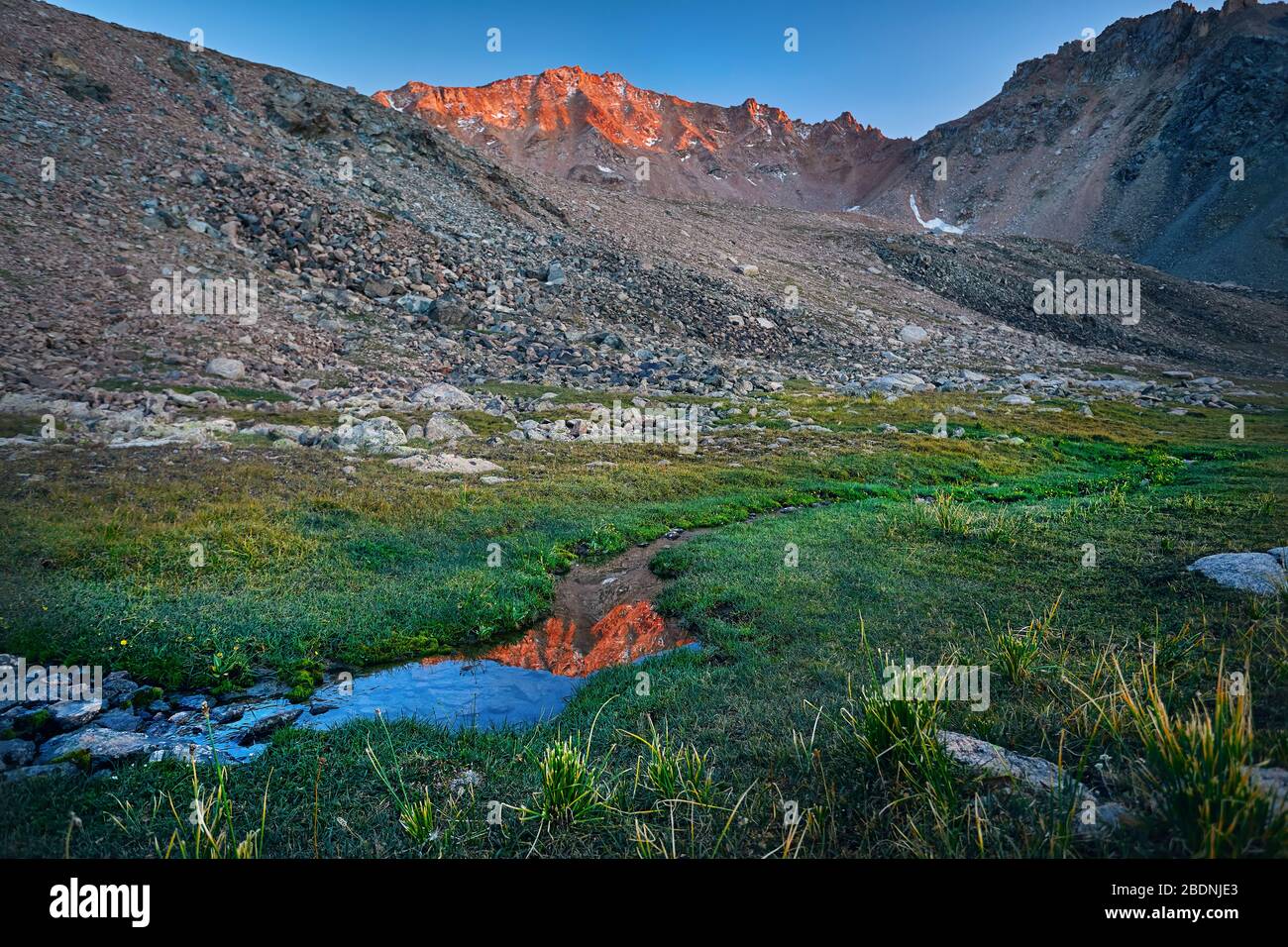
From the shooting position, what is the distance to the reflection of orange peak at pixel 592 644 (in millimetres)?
9547

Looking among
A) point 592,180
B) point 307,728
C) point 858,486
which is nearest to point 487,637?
point 307,728

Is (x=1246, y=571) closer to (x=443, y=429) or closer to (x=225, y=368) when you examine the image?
(x=443, y=429)

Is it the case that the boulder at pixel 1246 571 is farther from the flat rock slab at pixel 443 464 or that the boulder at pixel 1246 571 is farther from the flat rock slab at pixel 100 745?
the flat rock slab at pixel 443 464

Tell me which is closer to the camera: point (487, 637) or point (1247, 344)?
point (487, 637)

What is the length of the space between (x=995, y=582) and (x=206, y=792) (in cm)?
1098

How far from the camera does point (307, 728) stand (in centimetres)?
700

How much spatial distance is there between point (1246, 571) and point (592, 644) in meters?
9.42

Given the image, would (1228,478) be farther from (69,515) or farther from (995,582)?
(69,515)

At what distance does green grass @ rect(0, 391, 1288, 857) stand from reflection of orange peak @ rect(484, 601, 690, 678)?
486mm

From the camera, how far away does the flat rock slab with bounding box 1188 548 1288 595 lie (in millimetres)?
7781

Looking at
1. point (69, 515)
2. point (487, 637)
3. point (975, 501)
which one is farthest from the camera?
point (975, 501)

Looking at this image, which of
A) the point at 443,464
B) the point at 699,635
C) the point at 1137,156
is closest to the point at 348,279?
the point at 443,464

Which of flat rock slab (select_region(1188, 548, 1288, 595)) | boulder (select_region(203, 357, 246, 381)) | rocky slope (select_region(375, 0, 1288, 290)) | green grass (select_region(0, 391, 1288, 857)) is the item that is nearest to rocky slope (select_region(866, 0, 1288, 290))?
rocky slope (select_region(375, 0, 1288, 290))
